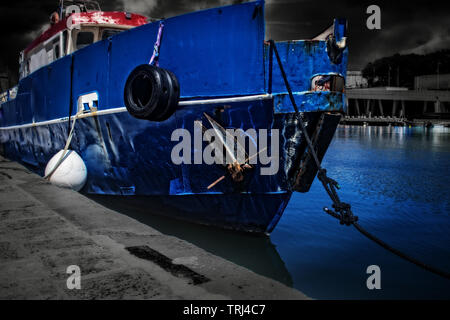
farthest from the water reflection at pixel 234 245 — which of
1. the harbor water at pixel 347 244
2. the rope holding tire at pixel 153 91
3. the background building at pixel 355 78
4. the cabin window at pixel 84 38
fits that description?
the background building at pixel 355 78

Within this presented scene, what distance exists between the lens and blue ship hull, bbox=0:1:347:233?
412cm

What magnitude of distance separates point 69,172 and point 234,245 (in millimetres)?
3278

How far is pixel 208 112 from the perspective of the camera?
4.44 metres

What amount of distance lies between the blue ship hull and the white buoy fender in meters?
0.18

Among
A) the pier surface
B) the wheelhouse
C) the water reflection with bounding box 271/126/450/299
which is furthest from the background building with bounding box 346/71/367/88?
the pier surface

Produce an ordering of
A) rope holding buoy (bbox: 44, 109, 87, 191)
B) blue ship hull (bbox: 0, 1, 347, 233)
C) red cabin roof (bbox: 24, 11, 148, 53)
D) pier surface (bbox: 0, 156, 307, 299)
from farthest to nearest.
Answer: red cabin roof (bbox: 24, 11, 148, 53)
rope holding buoy (bbox: 44, 109, 87, 191)
blue ship hull (bbox: 0, 1, 347, 233)
pier surface (bbox: 0, 156, 307, 299)

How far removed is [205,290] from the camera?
209 cm

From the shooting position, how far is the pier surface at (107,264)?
2.06 meters

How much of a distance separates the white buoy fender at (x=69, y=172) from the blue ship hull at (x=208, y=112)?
179 mm

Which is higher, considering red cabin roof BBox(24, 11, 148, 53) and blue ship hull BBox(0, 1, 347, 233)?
red cabin roof BBox(24, 11, 148, 53)

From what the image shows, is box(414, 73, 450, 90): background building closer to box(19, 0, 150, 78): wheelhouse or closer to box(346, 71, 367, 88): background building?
box(346, 71, 367, 88): background building

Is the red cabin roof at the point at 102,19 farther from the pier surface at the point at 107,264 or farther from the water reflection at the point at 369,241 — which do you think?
the water reflection at the point at 369,241

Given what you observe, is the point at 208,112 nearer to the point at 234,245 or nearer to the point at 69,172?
the point at 234,245
